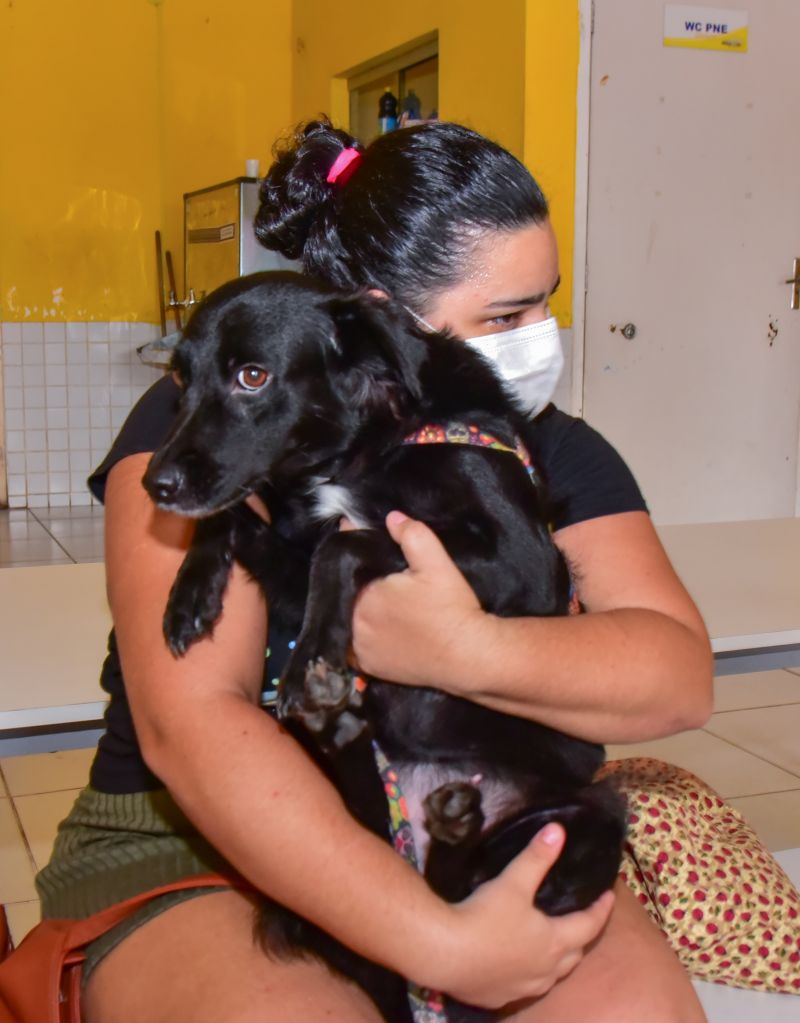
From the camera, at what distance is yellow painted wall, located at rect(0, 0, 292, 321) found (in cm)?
579

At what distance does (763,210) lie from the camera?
16.5 ft

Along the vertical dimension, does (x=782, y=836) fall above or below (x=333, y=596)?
below

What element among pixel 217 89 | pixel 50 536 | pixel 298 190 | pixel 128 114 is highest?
pixel 217 89

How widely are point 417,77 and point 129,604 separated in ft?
15.6

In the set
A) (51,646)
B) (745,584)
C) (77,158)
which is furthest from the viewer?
(77,158)

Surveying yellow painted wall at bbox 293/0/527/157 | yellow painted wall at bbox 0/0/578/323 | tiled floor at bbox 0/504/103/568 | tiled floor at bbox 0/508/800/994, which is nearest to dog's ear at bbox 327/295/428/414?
tiled floor at bbox 0/508/800/994

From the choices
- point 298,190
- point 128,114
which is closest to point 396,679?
point 298,190

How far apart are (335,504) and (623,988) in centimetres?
58

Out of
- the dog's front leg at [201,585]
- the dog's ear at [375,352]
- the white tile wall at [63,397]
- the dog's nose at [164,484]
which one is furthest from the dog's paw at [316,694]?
the white tile wall at [63,397]

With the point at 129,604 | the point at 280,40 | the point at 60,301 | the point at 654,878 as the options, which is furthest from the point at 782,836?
the point at 280,40

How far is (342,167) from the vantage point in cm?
143

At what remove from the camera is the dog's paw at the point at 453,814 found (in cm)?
108

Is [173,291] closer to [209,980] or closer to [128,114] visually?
[128,114]

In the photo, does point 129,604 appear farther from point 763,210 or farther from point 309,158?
point 763,210
